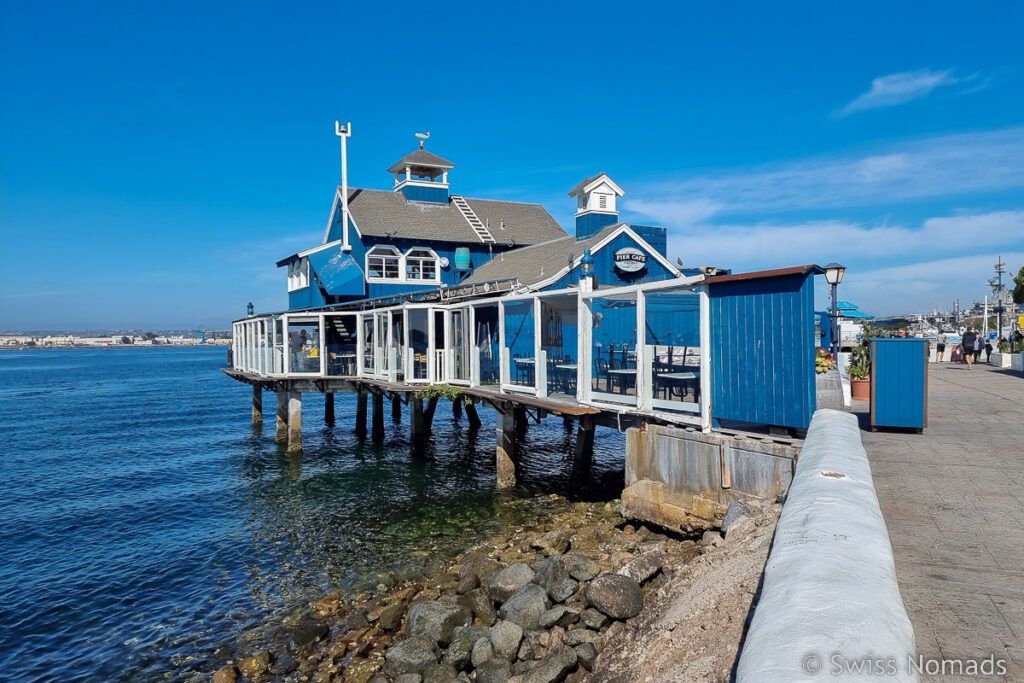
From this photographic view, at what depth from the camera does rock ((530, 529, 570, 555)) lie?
423 inches

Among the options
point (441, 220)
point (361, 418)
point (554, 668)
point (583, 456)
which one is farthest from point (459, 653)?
point (441, 220)

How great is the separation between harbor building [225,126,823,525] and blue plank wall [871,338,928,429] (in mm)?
1828

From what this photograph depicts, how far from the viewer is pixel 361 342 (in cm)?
2409

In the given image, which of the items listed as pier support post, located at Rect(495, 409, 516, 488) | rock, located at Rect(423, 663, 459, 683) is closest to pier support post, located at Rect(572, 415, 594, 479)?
pier support post, located at Rect(495, 409, 516, 488)

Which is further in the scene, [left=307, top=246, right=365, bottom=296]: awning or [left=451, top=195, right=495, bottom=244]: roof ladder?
[left=451, top=195, right=495, bottom=244]: roof ladder

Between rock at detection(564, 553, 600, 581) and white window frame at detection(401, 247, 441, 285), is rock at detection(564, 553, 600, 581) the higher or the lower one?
the lower one

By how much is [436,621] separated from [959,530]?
A: 627cm

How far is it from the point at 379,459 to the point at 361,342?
4.51 meters

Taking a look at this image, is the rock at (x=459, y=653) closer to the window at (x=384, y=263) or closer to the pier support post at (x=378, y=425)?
the pier support post at (x=378, y=425)

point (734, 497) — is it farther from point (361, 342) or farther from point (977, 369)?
point (977, 369)

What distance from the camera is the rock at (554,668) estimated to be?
6.71 m

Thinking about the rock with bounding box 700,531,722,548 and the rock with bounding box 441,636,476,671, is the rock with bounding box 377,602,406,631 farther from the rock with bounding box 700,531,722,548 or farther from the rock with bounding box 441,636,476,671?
the rock with bounding box 700,531,722,548

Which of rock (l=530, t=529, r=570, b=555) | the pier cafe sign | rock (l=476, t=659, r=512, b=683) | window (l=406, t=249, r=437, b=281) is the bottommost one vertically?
rock (l=476, t=659, r=512, b=683)

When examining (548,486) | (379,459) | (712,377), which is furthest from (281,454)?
(712,377)
